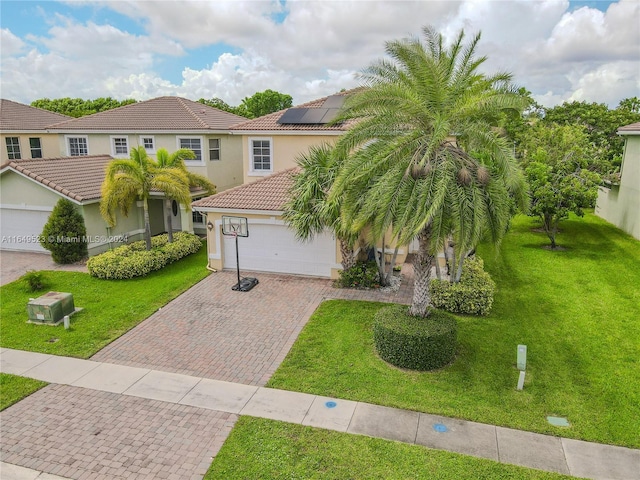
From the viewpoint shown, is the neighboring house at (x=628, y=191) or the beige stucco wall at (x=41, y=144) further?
the beige stucco wall at (x=41, y=144)

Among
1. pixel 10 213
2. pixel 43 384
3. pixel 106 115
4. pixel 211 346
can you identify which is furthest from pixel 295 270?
pixel 106 115

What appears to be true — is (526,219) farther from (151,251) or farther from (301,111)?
(151,251)

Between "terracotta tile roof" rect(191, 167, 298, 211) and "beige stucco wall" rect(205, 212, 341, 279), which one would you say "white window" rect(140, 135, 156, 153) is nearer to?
"terracotta tile roof" rect(191, 167, 298, 211)

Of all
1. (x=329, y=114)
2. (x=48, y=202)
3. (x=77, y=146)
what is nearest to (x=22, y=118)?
(x=77, y=146)

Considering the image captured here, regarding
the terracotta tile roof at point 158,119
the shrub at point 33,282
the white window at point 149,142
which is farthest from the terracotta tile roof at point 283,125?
the shrub at point 33,282

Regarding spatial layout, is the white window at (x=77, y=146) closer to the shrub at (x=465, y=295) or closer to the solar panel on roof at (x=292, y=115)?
the solar panel on roof at (x=292, y=115)

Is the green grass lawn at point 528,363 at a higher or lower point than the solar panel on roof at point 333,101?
lower

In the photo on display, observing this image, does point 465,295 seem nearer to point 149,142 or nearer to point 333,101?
point 333,101
